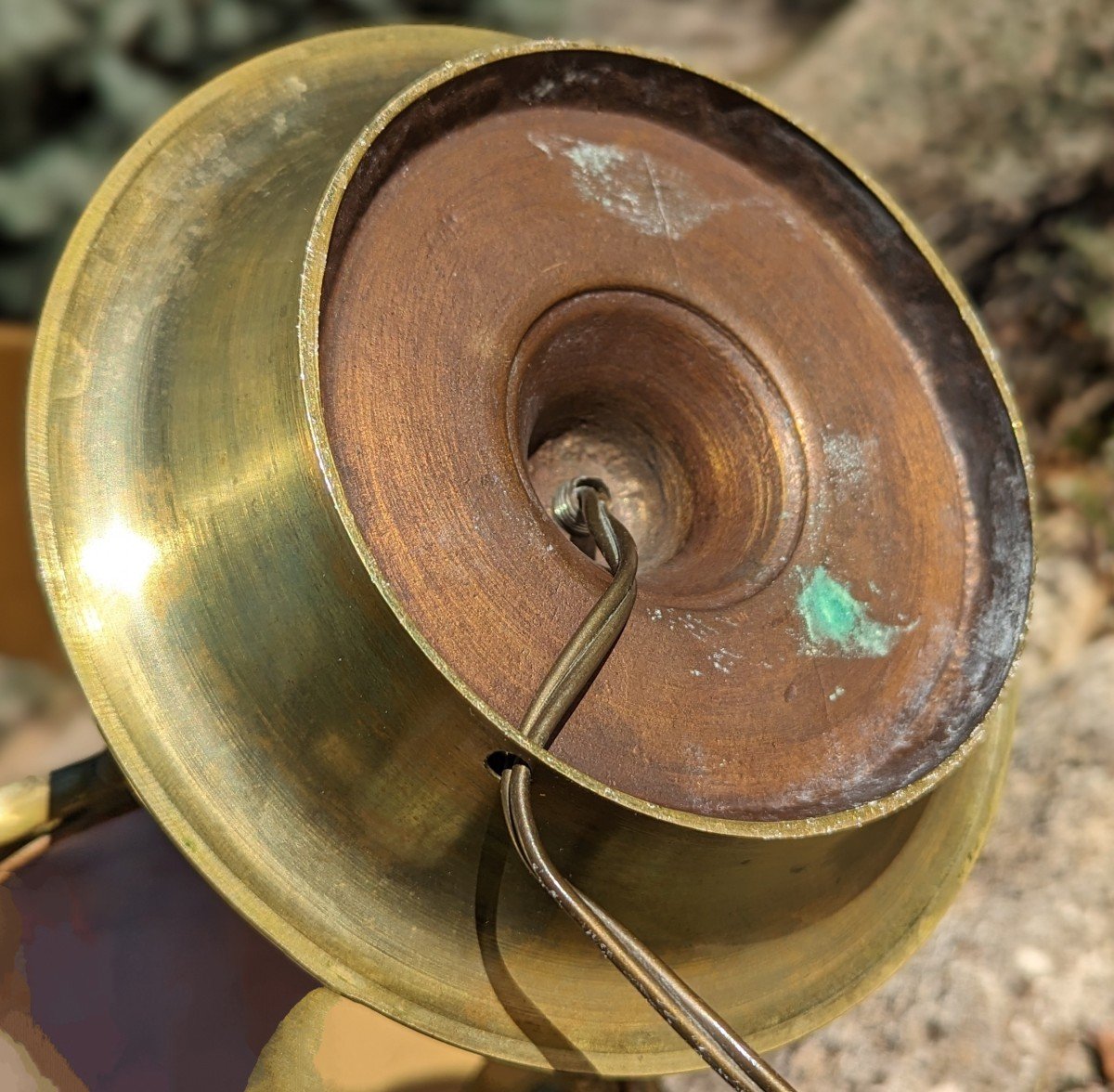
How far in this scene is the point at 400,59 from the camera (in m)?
1.15

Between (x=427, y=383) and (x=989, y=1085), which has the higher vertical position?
(x=427, y=383)

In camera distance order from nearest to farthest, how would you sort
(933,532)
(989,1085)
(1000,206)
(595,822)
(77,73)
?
1. (595,822)
2. (933,532)
3. (989,1085)
4. (1000,206)
5. (77,73)

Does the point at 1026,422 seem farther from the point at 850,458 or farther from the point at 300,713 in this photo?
the point at 300,713

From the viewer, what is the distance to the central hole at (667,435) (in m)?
1.01

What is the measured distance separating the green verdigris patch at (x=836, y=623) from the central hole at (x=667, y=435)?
39 mm

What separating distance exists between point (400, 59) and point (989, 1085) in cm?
124

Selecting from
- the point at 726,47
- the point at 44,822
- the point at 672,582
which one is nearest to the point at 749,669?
the point at 672,582

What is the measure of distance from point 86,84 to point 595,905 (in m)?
2.11

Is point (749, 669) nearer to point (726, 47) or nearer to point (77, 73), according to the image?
point (77, 73)

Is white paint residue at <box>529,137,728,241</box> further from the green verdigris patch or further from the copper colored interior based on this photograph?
the green verdigris patch

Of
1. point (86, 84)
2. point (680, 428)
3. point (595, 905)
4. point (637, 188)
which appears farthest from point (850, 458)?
point (86, 84)

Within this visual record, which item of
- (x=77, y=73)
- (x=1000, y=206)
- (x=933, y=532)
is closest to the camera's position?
(x=933, y=532)

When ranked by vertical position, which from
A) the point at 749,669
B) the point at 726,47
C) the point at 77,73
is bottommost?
the point at 749,669

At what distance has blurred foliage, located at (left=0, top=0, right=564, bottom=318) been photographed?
2.23 m
